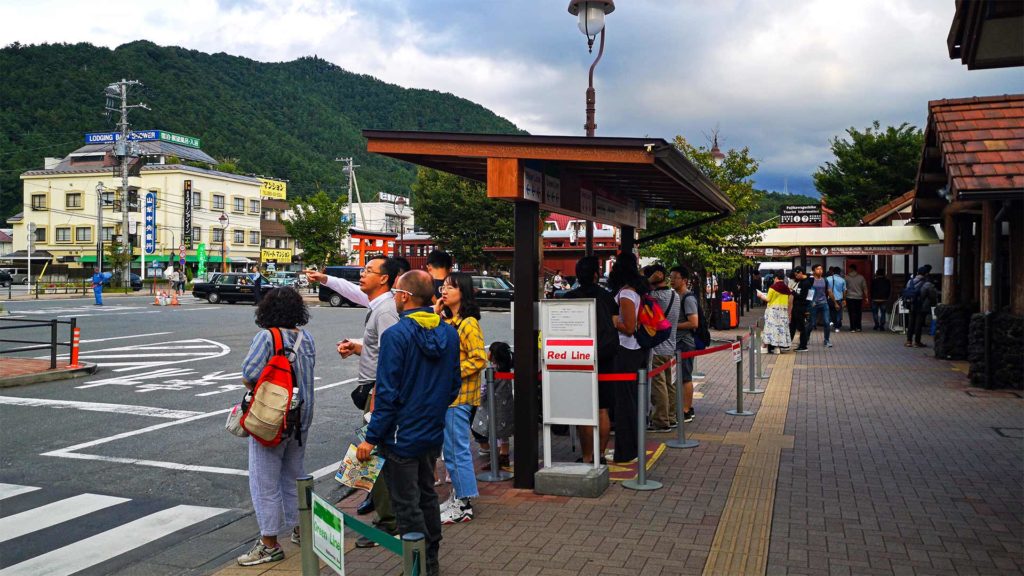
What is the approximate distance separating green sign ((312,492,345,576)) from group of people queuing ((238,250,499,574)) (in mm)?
976

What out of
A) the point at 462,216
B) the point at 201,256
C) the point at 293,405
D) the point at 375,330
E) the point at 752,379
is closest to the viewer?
the point at 293,405

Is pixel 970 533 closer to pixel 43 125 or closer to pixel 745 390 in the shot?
pixel 745 390

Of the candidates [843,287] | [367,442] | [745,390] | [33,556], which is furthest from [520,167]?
[843,287]

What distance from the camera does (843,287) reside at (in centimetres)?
2308

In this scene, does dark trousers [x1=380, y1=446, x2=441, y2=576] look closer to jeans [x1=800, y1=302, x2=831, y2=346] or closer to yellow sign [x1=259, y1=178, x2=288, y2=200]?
jeans [x1=800, y1=302, x2=831, y2=346]

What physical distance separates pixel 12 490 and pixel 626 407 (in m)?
5.22

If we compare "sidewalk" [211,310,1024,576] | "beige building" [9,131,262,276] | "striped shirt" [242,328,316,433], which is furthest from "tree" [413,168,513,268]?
"striped shirt" [242,328,316,433]

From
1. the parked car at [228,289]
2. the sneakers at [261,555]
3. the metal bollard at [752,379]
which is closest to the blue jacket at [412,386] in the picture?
the sneakers at [261,555]

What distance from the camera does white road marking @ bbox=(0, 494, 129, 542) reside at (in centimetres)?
575

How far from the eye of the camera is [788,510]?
6.00m

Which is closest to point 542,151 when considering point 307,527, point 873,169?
point 307,527

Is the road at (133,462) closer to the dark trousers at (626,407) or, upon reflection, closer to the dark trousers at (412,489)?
the dark trousers at (412,489)

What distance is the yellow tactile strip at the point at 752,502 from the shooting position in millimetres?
4918

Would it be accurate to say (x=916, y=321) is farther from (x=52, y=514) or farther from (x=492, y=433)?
(x=52, y=514)
